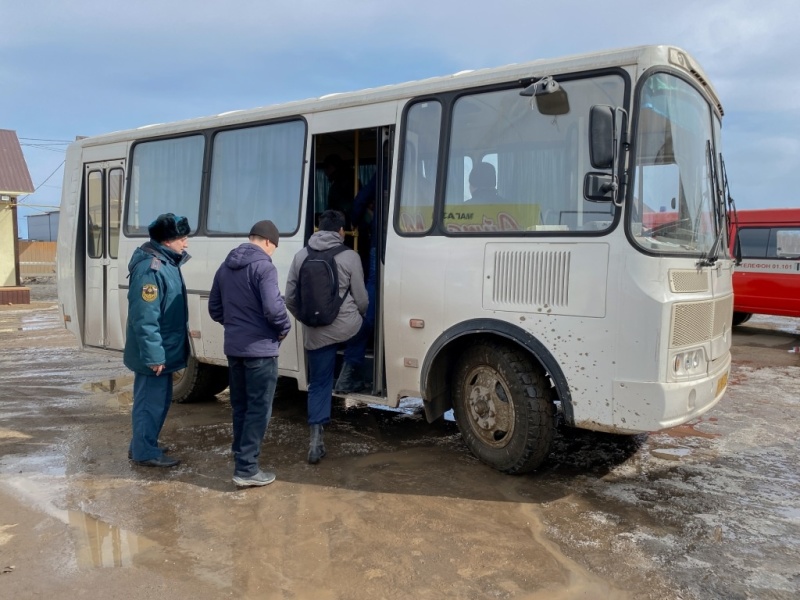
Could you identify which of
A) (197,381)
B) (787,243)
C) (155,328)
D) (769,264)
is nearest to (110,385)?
(197,381)

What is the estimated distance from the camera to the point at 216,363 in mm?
6637

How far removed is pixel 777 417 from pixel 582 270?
151 inches

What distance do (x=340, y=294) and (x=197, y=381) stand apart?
2800 mm

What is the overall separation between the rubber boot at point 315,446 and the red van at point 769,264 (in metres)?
10.5

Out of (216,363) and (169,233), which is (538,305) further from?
(216,363)

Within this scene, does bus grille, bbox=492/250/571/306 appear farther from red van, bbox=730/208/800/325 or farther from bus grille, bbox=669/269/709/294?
red van, bbox=730/208/800/325

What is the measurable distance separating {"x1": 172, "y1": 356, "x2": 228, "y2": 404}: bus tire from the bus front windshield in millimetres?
4659

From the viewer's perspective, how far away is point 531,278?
4.62 meters

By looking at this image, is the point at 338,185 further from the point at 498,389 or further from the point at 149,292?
the point at 498,389

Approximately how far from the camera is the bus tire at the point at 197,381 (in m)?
7.21

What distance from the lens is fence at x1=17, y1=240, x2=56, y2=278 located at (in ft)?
102

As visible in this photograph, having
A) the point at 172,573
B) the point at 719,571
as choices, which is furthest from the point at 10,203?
the point at 719,571

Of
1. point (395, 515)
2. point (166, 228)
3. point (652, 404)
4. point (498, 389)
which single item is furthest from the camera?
point (166, 228)

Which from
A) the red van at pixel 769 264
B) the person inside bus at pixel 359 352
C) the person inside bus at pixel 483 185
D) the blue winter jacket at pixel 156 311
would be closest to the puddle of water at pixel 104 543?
the blue winter jacket at pixel 156 311
